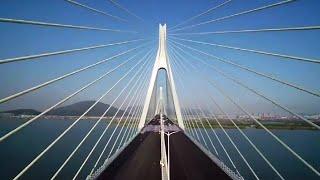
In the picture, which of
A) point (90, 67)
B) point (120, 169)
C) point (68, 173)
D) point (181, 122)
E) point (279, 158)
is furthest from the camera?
point (279, 158)

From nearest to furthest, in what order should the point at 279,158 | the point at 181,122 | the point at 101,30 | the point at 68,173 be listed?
the point at 101,30 < the point at 181,122 < the point at 68,173 < the point at 279,158

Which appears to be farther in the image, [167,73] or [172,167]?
[167,73]

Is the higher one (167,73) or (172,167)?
(167,73)

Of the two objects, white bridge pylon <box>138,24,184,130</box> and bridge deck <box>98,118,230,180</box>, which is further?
white bridge pylon <box>138,24,184,130</box>

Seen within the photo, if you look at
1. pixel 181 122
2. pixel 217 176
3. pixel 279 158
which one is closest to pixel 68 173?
pixel 181 122

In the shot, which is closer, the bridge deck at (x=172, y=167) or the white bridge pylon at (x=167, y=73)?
the bridge deck at (x=172, y=167)

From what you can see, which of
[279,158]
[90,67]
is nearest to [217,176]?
[90,67]

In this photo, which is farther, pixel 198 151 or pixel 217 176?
pixel 198 151

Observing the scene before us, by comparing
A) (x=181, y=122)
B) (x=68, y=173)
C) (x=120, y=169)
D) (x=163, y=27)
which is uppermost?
(x=163, y=27)

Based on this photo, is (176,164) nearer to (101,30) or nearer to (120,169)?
(120,169)

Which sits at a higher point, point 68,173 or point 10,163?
point 68,173
